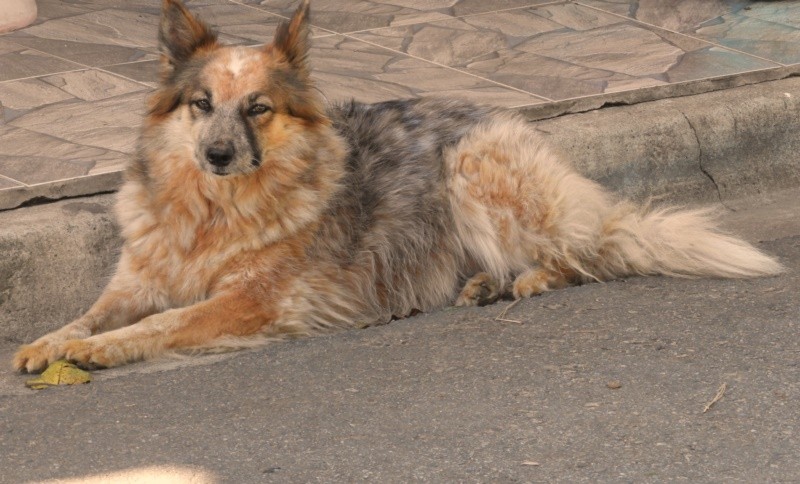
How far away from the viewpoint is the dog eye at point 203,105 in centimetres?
478

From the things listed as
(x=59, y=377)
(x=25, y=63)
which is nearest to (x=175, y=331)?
(x=59, y=377)

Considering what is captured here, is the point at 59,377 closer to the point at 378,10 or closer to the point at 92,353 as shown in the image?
the point at 92,353

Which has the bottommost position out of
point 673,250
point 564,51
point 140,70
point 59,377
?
point 59,377

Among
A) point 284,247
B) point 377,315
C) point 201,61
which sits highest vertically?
point 201,61

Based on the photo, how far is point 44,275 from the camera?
5.01m

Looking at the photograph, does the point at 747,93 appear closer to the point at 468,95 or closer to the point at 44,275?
the point at 468,95

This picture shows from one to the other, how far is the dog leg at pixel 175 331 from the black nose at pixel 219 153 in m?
0.52

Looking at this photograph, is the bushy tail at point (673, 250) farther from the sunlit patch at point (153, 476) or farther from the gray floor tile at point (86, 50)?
the gray floor tile at point (86, 50)

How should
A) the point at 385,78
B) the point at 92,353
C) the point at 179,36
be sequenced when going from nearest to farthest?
the point at 92,353 < the point at 179,36 < the point at 385,78

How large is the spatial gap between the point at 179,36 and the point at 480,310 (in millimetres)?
1592

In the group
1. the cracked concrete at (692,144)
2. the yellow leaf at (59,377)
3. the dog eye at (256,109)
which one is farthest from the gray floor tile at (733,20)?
the yellow leaf at (59,377)

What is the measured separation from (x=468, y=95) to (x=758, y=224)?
1674 mm

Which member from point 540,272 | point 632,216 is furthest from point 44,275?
point 632,216

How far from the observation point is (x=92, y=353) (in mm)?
4484
